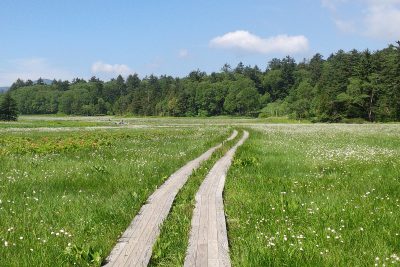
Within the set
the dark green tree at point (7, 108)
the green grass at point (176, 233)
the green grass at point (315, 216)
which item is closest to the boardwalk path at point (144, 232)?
the green grass at point (176, 233)

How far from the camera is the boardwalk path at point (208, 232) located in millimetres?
6449

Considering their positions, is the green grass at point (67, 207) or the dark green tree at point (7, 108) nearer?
the green grass at point (67, 207)

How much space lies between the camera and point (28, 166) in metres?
16.2

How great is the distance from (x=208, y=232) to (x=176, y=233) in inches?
25.0

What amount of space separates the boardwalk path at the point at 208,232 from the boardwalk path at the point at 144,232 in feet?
2.40

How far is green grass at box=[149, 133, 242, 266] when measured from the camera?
6.55 m

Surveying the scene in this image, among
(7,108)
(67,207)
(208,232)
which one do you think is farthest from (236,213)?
(7,108)

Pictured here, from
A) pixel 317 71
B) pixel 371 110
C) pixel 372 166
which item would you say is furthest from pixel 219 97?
pixel 372 166

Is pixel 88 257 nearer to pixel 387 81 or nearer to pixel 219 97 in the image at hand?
pixel 387 81

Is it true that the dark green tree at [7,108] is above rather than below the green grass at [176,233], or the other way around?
above

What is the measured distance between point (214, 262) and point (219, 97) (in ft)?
587

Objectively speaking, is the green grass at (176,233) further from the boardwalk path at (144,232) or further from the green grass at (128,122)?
the green grass at (128,122)

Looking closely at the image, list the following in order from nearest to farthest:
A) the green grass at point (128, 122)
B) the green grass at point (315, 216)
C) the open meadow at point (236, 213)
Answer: the green grass at point (315, 216), the open meadow at point (236, 213), the green grass at point (128, 122)

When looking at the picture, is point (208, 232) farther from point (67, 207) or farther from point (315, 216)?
point (67, 207)
